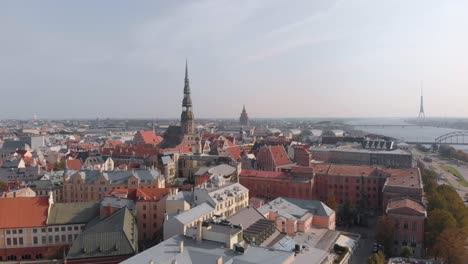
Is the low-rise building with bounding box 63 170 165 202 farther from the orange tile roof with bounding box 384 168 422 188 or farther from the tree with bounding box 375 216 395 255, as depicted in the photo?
the orange tile roof with bounding box 384 168 422 188

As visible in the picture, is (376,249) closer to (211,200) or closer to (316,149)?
(211,200)

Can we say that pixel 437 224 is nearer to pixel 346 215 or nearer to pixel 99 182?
pixel 346 215

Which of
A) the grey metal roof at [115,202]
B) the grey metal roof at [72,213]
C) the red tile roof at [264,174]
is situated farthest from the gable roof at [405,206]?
the grey metal roof at [72,213]

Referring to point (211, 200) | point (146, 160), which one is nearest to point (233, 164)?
point (146, 160)

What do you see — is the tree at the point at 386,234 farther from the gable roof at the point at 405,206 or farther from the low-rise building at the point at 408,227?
the gable roof at the point at 405,206

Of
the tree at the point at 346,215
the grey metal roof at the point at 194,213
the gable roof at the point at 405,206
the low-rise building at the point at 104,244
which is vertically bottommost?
the tree at the point at 346,215

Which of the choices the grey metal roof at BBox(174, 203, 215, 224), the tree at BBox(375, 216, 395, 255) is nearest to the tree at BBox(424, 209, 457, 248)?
the tree at BBox(375, 216, 395, 255)
